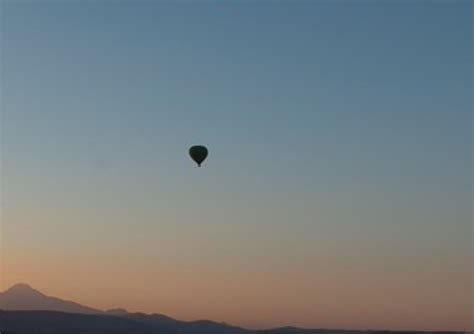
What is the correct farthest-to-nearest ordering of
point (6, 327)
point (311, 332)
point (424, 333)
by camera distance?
point (311, 332), point (424, 333), point (6, 327)

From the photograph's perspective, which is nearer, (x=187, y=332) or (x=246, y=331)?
(x=246, y=331)


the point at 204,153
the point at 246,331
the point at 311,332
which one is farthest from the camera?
the point at 246,331

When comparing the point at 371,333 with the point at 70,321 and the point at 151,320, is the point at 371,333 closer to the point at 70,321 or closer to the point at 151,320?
the point at 70,321

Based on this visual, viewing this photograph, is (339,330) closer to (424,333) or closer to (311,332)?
(311,332)

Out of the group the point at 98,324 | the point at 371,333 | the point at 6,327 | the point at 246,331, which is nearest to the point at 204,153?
the point at 6,327

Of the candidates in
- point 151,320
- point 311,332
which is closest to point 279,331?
point 311,332

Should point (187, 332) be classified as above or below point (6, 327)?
above
